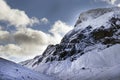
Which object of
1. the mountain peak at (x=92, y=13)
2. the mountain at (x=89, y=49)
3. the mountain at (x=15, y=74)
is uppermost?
the mountain peak at (x=92, y=13)

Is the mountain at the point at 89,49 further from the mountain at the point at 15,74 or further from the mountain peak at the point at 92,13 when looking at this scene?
the mountain at the point at 15,74

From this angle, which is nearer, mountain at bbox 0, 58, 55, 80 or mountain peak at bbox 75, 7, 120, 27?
mountain at bbox 0, 58, 55, 80

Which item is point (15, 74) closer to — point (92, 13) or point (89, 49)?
point (89, 49)

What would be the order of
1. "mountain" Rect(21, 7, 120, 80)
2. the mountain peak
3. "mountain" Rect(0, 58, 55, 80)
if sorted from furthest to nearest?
the mountain peak
"mountain" Rect(21, 7, 120, 80)
"mountain" Rect(0, 58, 55, 80)

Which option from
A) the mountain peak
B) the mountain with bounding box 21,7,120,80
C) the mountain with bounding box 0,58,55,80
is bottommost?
the mountain with bounding box 0,58,55,80

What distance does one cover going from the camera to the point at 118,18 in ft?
387

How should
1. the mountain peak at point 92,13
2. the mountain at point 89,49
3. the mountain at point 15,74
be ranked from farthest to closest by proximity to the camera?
the mountain peak at point 92,13 < the mountain at point 89,49 < the mountain at point 15,74

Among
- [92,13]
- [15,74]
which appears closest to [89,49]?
[15,74]

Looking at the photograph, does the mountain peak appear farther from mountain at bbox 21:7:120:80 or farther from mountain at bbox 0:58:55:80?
mountain at bbox 0:58:55:80

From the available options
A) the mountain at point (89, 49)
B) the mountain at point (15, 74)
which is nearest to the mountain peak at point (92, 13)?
the mountain at point (89, 49)

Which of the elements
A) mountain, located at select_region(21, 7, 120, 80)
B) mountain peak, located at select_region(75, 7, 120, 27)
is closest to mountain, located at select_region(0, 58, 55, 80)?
mountain, located at select_region(21, 7, 120, 80)

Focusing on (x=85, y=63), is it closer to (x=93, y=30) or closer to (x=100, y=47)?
(x=100, y=47)

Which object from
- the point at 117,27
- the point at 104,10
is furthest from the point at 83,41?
the point at 104,10

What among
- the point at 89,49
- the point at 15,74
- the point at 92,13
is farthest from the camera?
the point at 92,13
